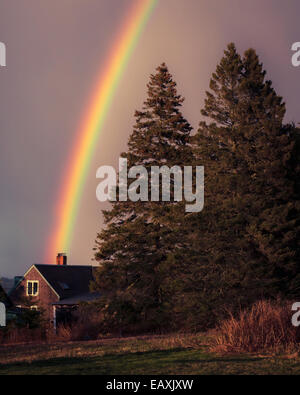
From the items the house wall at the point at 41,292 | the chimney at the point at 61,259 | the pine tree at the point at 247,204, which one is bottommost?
the house wall at the point at 41,292

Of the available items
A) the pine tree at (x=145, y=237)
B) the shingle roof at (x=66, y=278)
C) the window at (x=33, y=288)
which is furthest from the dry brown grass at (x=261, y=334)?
the window at (x=33, y=288)

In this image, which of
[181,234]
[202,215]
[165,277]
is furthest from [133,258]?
[202,215]

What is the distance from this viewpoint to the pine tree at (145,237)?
32.8m

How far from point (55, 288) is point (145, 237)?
73.5ft

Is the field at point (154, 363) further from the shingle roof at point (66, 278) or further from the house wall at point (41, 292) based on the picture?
the shingle roof at point (66, 278)

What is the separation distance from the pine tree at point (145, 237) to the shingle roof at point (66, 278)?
63.7ft

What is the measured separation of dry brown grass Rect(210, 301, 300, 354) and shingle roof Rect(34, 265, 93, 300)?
4090 cm

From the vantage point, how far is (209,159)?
3056 centimetres

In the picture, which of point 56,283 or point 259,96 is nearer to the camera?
point 259,96

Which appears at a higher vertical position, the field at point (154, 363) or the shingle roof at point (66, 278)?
the field at point (154, 363)

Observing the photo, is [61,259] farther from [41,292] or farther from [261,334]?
[261,334]
